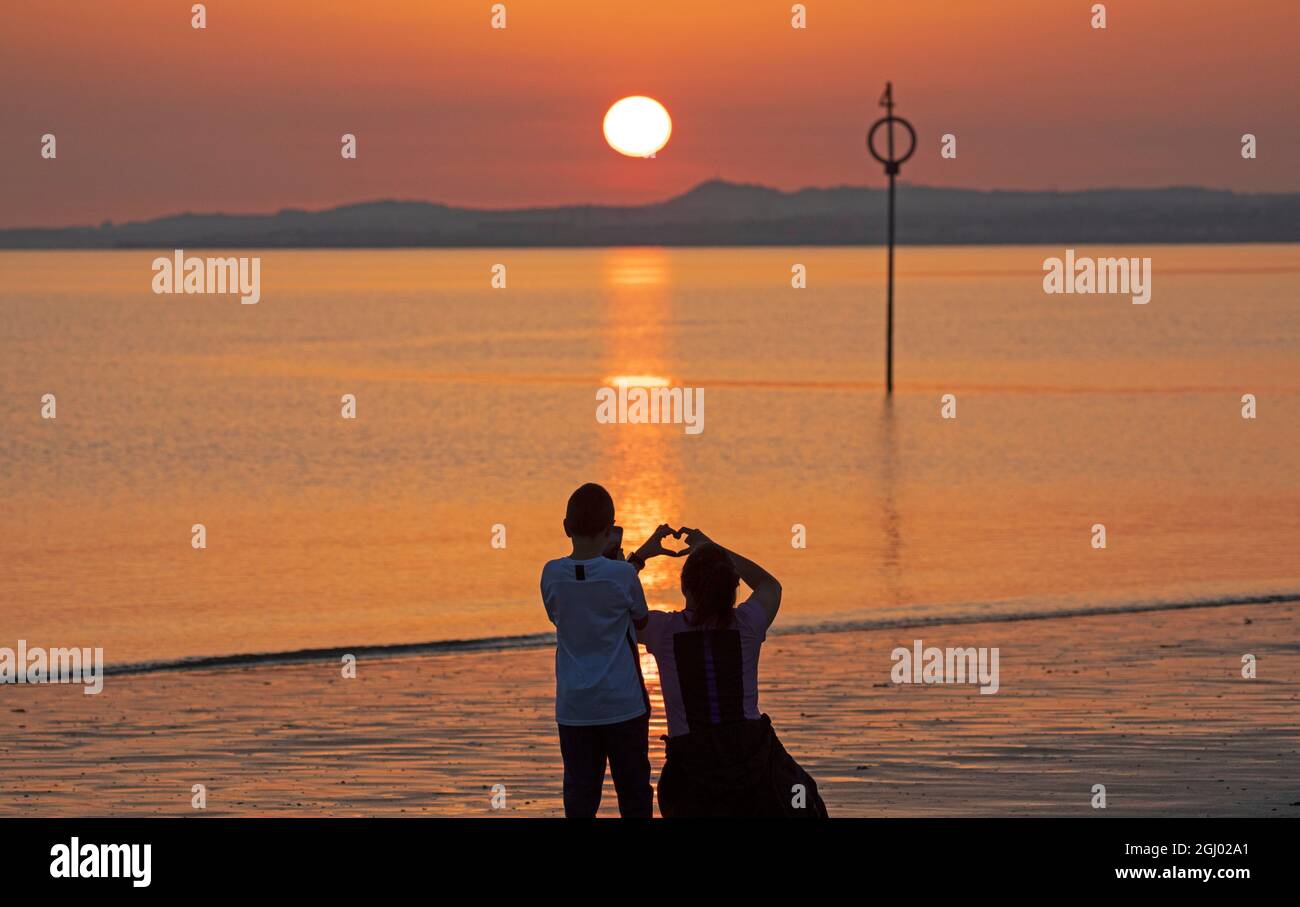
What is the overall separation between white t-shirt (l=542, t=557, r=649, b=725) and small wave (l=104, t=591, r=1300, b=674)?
437 inches

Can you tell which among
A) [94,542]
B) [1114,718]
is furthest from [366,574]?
[1114,718]

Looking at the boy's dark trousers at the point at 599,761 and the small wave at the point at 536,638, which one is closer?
the boy's dark trousers at the point at 599,761

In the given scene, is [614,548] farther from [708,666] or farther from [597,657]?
[708,666]

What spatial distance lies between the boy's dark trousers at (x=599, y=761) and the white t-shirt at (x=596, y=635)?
0.17 ft

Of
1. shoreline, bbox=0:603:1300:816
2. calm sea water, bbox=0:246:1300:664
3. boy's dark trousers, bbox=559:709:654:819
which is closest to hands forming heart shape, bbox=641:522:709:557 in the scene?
boy's dark trousers, bbox=559:709:654:819

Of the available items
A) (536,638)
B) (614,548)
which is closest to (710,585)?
(614,548)

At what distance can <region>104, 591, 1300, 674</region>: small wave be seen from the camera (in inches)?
701

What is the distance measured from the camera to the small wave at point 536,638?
1780cm

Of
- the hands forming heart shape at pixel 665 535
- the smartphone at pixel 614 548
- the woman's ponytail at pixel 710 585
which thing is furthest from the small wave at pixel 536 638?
the woman's ponytail at pixel 710 585

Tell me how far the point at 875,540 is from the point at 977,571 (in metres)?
4.09

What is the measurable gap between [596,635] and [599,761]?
0.56 m

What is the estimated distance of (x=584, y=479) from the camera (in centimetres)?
4153

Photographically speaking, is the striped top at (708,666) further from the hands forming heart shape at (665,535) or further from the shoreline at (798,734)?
the shoreline at (798,734)

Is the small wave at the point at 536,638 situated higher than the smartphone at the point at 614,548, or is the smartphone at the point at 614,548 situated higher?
the smartphone at the point at 614,548
